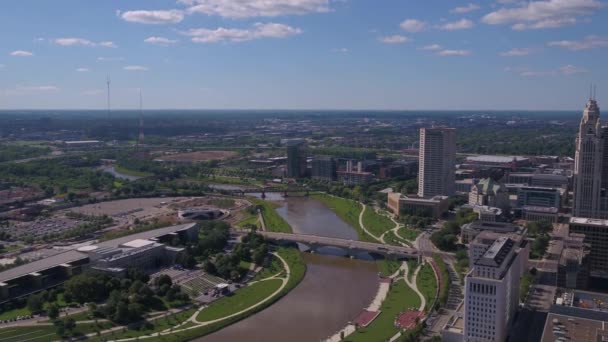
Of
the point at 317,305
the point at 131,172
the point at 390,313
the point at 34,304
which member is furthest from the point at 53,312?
the point at 131,172

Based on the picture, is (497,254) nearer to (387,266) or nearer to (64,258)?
(387,266)

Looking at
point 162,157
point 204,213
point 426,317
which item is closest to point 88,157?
point 162,157

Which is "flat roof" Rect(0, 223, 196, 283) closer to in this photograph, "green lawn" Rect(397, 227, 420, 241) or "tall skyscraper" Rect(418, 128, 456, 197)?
"green lawn" Rect(397, 227, 420, 241)

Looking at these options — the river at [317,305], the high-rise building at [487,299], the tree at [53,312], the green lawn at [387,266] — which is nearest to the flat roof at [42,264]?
the tree at [53,312]

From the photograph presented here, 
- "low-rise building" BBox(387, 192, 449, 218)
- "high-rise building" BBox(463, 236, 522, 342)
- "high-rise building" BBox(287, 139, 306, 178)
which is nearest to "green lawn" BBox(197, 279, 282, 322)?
"high-rise building" BBox(463, 236, 522, 342)

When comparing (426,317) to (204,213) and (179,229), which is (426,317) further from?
(204,213)

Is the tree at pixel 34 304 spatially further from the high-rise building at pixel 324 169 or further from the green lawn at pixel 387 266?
the high-rise building at pixel 324 169
